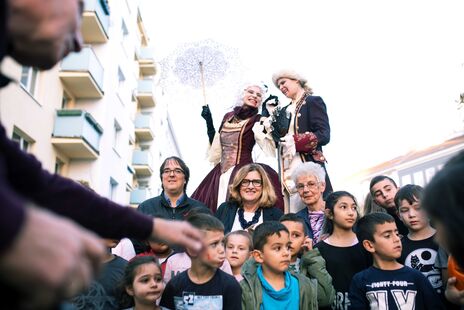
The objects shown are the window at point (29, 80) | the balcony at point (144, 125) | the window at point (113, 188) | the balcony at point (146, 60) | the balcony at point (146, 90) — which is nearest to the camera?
the window at point (29, 80)

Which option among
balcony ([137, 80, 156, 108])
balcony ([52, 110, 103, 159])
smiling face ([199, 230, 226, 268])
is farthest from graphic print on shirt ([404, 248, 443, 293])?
balcony ([137, 80, 156, 108])

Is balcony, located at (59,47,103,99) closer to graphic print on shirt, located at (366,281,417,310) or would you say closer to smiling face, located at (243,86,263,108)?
smiling face, located at (243,86,263,108)

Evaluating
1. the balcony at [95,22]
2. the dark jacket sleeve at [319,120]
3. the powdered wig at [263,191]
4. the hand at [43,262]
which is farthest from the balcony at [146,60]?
the hand at [43,262]

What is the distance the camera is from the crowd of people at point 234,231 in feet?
2.89

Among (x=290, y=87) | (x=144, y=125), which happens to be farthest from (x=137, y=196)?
(x=290, y=87)

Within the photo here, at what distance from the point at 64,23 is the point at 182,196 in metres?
3.81

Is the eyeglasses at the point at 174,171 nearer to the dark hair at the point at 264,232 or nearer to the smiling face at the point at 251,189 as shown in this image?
the smiling face at the point at 251,189

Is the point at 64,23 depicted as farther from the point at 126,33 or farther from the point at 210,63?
the point at 126,33

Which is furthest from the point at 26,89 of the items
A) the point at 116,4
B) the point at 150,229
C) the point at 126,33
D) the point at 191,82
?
the point at 150,229

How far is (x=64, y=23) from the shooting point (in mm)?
1155

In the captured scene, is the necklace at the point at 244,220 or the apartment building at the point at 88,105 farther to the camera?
the apartment building at the point at 88,105

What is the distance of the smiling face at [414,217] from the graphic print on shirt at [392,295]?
0.73 meters

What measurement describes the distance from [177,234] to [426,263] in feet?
9.59

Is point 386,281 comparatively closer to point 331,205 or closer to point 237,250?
point 331,205
